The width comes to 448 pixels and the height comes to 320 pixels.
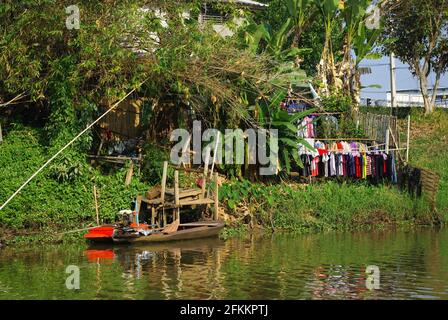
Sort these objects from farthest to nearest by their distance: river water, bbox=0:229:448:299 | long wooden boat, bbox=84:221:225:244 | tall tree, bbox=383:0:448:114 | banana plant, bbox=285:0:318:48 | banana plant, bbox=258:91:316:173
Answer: tall tree, bbox=383:0:448:114
banana plant, bbox=285:0:318:48
banana plant, bbox=258:91:316:173
long wooden boat, bbox=84:221:225:244
river water, bbox=0:229:448:299

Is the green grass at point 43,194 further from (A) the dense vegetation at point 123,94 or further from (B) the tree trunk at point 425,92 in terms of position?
(B) the tree trunk at point 425,92

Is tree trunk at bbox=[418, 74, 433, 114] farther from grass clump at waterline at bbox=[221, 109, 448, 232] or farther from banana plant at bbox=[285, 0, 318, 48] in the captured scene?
banana plant at bbox=[285, 0, 318, 48]

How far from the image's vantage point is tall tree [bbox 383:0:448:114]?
2593 cm

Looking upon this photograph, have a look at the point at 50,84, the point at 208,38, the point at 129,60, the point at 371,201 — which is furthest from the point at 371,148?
the point at 50,84

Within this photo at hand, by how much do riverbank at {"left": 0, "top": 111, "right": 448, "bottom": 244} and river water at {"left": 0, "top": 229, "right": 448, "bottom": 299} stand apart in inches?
33.7

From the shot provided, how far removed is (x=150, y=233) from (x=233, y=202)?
307cm

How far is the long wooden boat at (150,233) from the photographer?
1493 centimetres

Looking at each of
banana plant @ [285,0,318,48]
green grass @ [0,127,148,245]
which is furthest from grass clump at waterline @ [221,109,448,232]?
banana plant @ [285,0,318,48]

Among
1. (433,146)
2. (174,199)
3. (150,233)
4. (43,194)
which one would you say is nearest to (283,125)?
(174,199)

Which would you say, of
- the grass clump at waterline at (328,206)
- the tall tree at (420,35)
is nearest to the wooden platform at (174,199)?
the grass clump at waterline at (328,206)

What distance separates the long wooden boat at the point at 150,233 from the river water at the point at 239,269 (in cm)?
18

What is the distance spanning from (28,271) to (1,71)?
17.8 feet

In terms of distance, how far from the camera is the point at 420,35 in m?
26.7

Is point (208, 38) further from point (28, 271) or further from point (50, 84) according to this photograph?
point (28, 271)
